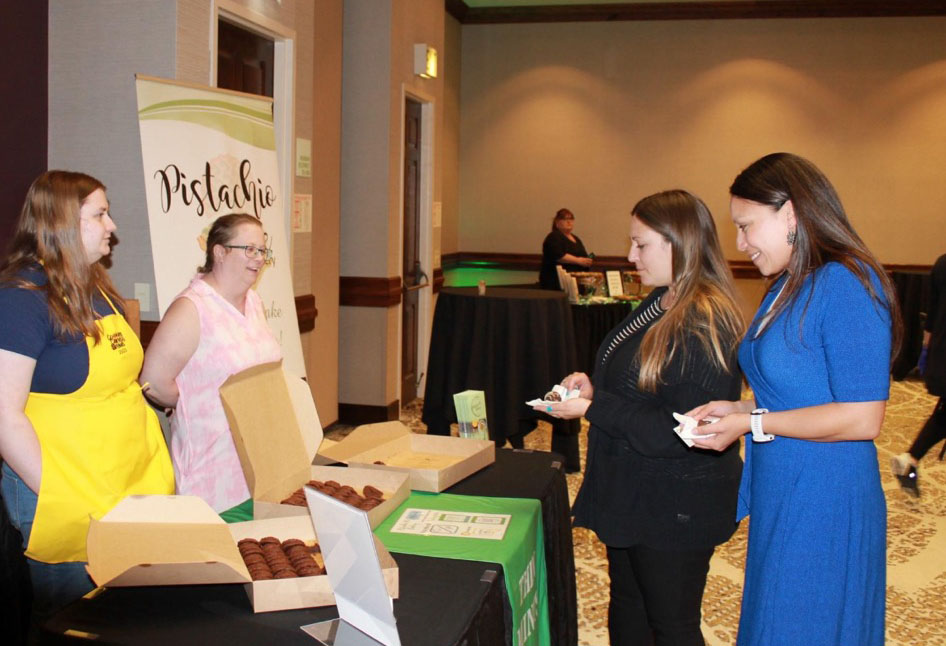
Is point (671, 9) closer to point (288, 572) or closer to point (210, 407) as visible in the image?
point (210, 407)

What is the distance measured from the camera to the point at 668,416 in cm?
198

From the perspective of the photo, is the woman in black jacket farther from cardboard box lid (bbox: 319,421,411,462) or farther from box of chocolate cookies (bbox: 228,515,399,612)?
box of chocolate cookies (bbox: 228,515,399,612)

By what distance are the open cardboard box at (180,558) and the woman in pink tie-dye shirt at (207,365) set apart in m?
0.82

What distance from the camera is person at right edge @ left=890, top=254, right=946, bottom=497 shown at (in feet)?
15.8

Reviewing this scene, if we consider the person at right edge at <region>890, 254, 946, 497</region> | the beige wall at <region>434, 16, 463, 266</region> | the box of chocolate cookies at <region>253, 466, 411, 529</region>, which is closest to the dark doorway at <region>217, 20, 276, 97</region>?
the box of chocolate cookies at <region>253, 466, 411, 529</region>

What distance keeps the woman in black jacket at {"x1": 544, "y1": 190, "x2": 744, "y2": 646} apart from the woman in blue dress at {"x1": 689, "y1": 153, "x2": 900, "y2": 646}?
0.61 ft

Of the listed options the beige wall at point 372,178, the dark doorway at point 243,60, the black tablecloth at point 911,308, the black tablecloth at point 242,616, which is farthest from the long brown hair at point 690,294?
the black tablecloth at point 911,308

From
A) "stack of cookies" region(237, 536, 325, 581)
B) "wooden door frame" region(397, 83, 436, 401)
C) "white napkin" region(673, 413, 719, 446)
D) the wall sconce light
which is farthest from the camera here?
"wooden door frame" region(397, 83, 436, 401)

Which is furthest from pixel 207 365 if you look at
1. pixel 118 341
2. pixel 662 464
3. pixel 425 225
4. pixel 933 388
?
pixel 425 225

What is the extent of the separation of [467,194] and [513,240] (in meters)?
0.80

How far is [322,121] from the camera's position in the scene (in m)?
5.56

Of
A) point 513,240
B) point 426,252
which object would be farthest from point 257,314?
point 513,240

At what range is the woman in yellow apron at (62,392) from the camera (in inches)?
78.8

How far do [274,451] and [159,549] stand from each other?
0.45 meters
